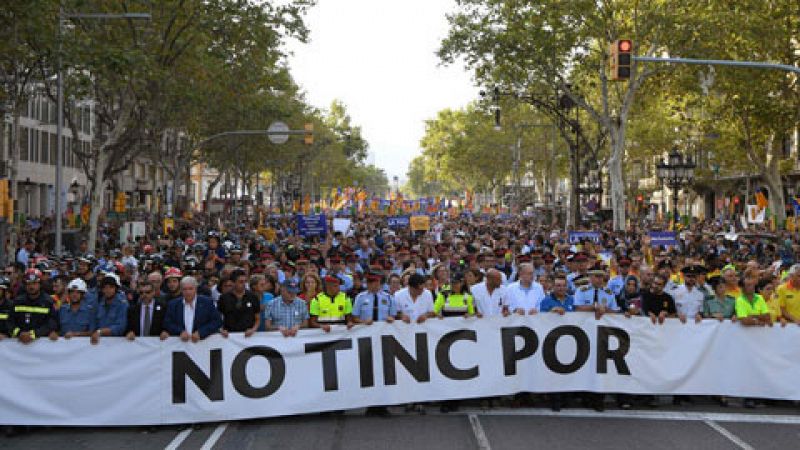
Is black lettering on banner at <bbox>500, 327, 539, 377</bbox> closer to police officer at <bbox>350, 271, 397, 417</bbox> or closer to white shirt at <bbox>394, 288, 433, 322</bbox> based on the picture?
white shirt at <bbox>394, 288, 433, 322</bbox>

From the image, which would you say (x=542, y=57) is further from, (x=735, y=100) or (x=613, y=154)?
(x=735, y=100)

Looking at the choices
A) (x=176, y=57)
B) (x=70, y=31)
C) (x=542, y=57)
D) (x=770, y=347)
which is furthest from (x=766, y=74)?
(x=770, y=347)

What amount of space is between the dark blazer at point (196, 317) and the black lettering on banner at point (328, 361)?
1.03m

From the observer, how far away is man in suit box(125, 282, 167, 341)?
427 inches

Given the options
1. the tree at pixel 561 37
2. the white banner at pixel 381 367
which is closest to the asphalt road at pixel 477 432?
the white banner at pixel 381 367

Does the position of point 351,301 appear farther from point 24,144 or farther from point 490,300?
point 24,144

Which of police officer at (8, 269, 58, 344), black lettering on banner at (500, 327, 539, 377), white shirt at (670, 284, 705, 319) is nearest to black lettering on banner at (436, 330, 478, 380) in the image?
black lettering on banner at (500, 327, 539, 377)

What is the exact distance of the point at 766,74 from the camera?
132ft

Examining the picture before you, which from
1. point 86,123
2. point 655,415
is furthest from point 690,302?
point 86,123

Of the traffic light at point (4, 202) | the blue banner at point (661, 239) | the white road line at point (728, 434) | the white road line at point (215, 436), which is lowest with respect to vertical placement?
the white road line at point (215, 436)

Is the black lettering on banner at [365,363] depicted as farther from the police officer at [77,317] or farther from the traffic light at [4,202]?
the traffic light at [4,202]

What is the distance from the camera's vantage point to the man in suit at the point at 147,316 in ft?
35.6

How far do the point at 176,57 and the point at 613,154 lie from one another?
17.8 meters

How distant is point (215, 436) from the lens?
1020 cm
